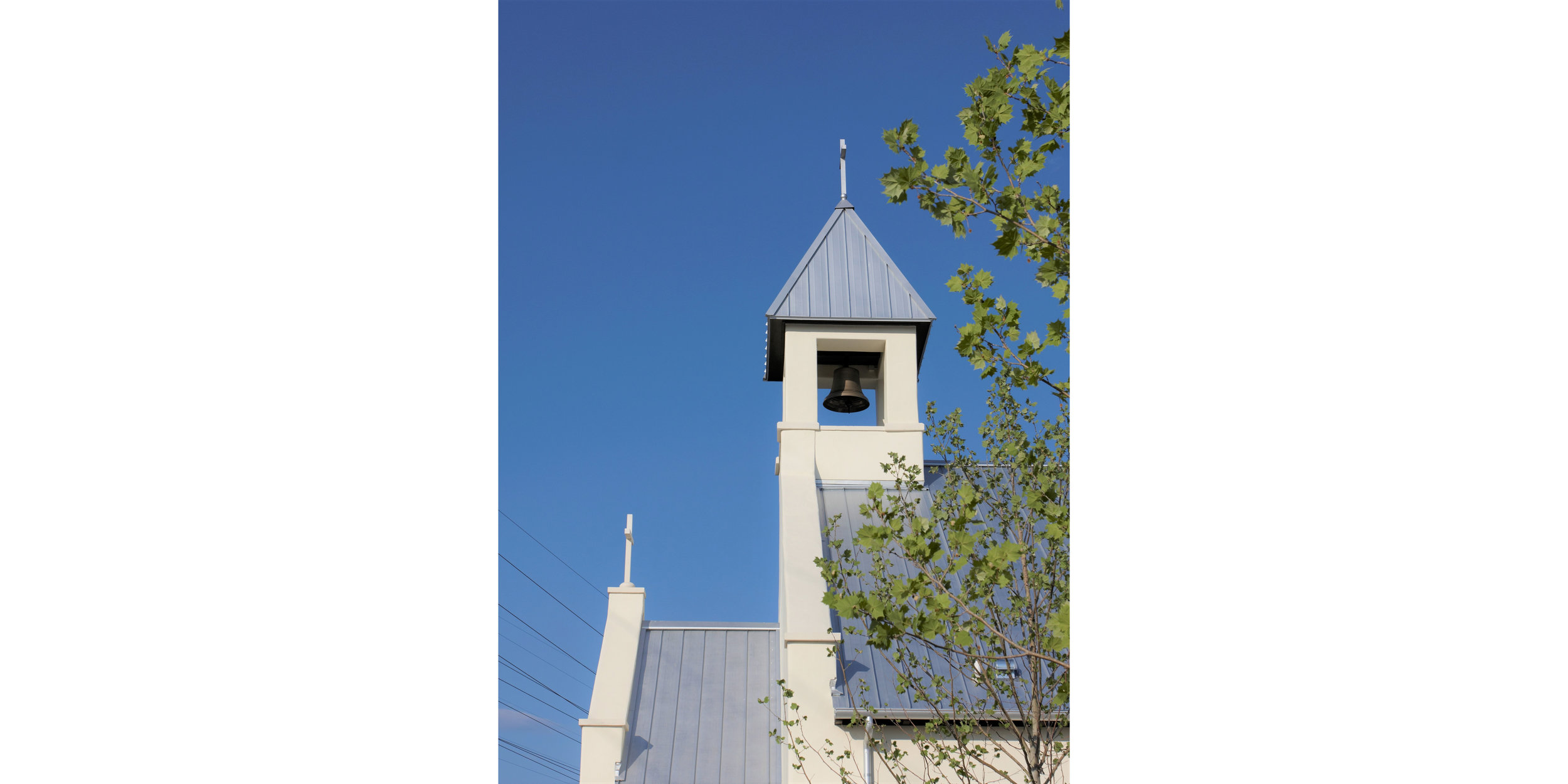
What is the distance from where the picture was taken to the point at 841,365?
15.2 meters

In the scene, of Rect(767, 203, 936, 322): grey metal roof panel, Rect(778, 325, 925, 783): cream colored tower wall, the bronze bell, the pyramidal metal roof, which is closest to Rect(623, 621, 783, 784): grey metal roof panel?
Rect(778, 325, 925, 783): cream colored tower wall

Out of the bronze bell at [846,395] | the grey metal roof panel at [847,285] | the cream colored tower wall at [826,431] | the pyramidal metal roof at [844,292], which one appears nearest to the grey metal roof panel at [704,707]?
the cream colored tower wall at [826,431]

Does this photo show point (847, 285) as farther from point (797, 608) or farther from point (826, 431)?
point (797, 608)

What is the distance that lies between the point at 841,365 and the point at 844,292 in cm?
120

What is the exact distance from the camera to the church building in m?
10.6

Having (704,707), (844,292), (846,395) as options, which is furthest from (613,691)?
(844,292)

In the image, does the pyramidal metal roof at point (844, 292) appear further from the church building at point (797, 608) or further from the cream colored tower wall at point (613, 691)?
the cream colored tower wall at point (613, 691)

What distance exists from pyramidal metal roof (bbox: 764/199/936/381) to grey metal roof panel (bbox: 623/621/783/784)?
4158 mm
